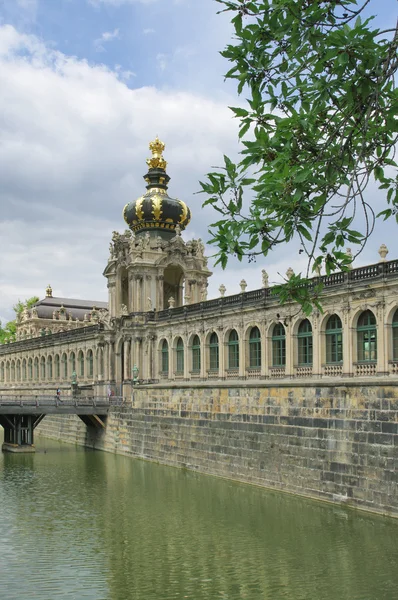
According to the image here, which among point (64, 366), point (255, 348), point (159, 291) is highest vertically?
point (159, 291)

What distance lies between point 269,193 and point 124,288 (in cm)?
4582

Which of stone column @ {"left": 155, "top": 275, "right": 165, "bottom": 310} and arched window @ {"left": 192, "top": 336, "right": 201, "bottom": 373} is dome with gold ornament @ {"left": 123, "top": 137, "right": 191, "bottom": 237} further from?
arched window @ {"left": 192, "top": 336, "right": 201, "bottom": 373}

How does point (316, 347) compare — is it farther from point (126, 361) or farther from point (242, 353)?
point (126, 361)

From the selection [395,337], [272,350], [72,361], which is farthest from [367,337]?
[72,361]

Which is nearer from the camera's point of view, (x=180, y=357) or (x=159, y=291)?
(x=180, y=357)

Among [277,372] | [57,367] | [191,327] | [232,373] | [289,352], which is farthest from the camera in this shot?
[57,367]

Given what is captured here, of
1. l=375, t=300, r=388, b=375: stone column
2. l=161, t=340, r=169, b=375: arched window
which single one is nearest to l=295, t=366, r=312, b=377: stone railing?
l=375, t=300, r=388, b=375: stone column

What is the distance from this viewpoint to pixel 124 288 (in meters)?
54.0

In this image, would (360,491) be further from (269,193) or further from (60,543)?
(269,193)

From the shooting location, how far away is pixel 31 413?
141 ft

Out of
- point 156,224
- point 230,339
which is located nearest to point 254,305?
point 230,339

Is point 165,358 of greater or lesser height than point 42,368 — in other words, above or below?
above

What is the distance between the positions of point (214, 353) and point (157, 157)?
17731mm

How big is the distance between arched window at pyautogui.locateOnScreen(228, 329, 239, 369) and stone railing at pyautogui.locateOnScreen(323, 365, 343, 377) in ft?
26.4
